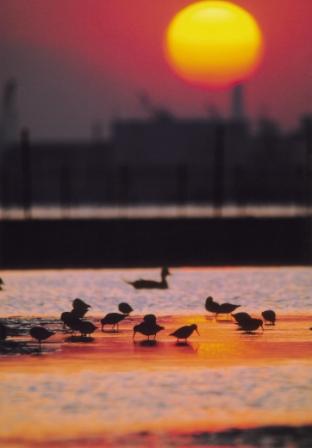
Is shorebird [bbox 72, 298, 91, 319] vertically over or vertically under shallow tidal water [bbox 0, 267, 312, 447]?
over

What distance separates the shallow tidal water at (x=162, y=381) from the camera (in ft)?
19.2

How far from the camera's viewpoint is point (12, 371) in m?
7.82

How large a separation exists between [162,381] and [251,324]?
2530 mm

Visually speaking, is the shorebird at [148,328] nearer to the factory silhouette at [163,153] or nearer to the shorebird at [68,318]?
the shorebird at [68,318]

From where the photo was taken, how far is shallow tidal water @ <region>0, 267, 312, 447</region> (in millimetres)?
5848

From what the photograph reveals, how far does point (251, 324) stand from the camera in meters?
9.86

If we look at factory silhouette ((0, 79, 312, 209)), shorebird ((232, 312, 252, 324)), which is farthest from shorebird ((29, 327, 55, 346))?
factory silhouette ((0, 79, 312, 209))

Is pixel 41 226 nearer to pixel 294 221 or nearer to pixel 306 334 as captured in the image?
pixel 294 221

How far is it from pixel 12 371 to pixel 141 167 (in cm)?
9186

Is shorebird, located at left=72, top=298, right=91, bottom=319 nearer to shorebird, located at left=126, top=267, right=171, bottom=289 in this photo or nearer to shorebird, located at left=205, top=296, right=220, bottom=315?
shorebird, located at left=205, top=296, right=220, bottom=315

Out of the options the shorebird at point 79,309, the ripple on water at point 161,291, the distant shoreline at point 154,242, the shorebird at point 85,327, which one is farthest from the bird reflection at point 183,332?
the distant shoreline at point 154,242

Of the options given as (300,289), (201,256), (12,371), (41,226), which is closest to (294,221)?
(41,226)

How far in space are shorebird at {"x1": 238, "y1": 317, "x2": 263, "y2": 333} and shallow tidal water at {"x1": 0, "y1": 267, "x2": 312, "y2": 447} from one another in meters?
0.07

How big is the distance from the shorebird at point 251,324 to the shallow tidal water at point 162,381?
0.07m
